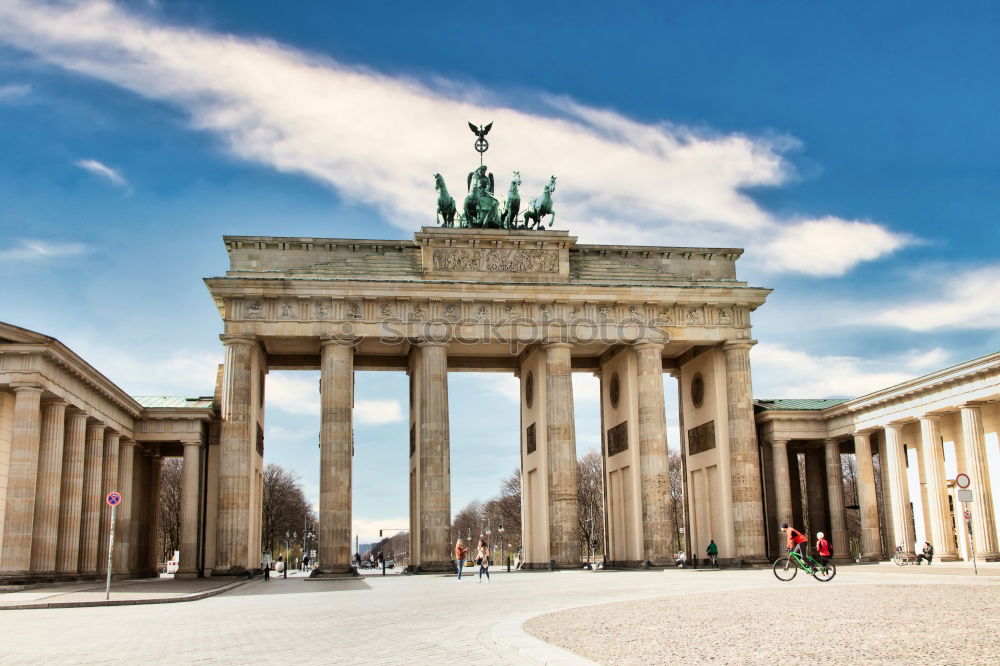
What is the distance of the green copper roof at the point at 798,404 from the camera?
2118 inches

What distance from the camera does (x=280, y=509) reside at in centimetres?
11194

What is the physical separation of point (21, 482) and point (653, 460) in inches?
1166

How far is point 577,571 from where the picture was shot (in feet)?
153

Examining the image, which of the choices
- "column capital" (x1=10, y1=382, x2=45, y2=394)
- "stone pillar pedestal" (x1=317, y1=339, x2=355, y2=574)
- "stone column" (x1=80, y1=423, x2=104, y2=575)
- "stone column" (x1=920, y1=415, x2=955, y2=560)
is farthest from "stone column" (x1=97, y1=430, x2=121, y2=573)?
"stone column" (x1=920, y1=415, x2=955, y2=560)

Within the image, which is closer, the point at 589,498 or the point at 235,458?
the point at 235,458

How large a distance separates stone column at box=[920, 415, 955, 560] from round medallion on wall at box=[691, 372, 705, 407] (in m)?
13.6

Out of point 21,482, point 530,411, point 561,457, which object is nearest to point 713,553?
point 561,457

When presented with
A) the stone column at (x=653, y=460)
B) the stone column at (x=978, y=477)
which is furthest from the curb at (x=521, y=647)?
the stone column at (x=653, y=460)

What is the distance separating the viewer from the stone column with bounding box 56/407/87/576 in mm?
37750

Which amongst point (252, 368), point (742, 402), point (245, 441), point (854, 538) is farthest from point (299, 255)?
point (854, 538)

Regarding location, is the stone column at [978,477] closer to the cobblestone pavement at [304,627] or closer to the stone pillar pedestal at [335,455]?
the cobblestone pavement at [304,627]

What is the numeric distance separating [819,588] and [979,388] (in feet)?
63.6

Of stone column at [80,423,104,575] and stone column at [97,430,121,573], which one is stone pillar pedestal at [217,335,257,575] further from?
stone column at [80,423,104,575]

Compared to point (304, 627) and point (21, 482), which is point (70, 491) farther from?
point (304, 627)
